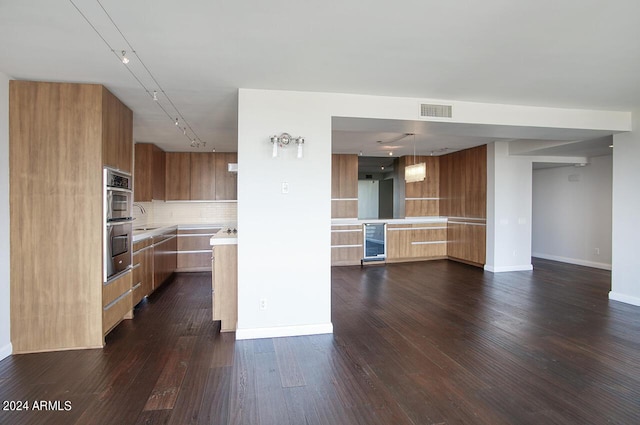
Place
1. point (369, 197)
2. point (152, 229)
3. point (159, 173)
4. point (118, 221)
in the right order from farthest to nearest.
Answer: point (369, 197), point (159, 173), point (152, 229), point (118, 221)

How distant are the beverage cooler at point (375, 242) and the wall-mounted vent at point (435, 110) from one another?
13.2ft

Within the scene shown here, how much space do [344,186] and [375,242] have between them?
1507 mm

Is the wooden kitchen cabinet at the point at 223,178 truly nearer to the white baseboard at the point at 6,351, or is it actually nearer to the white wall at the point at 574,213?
the white baseboard at the point at 6,351

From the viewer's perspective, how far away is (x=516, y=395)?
8.07 ft

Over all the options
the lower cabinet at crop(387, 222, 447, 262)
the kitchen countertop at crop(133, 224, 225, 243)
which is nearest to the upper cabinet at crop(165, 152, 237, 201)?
the kitchen countertop at crop(133, 224, 225, 243)

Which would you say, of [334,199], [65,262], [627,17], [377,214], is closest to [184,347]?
[65,262]

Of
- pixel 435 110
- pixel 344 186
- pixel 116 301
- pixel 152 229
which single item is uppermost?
pixel 435 110

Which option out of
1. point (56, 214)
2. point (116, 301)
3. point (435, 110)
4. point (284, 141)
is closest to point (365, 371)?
point (284, 141)

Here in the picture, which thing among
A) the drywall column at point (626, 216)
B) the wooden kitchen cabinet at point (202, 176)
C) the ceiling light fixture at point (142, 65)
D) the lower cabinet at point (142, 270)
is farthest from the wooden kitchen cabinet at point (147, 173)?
the drywall column at point (626, 216)

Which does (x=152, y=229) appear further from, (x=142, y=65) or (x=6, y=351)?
(x=142, y=65)

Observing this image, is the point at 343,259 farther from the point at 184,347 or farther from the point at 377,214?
the point at 377,214

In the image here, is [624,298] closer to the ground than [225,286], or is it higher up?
closer to the ground

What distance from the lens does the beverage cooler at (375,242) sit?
775 centimetres

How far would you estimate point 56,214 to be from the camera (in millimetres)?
3211
